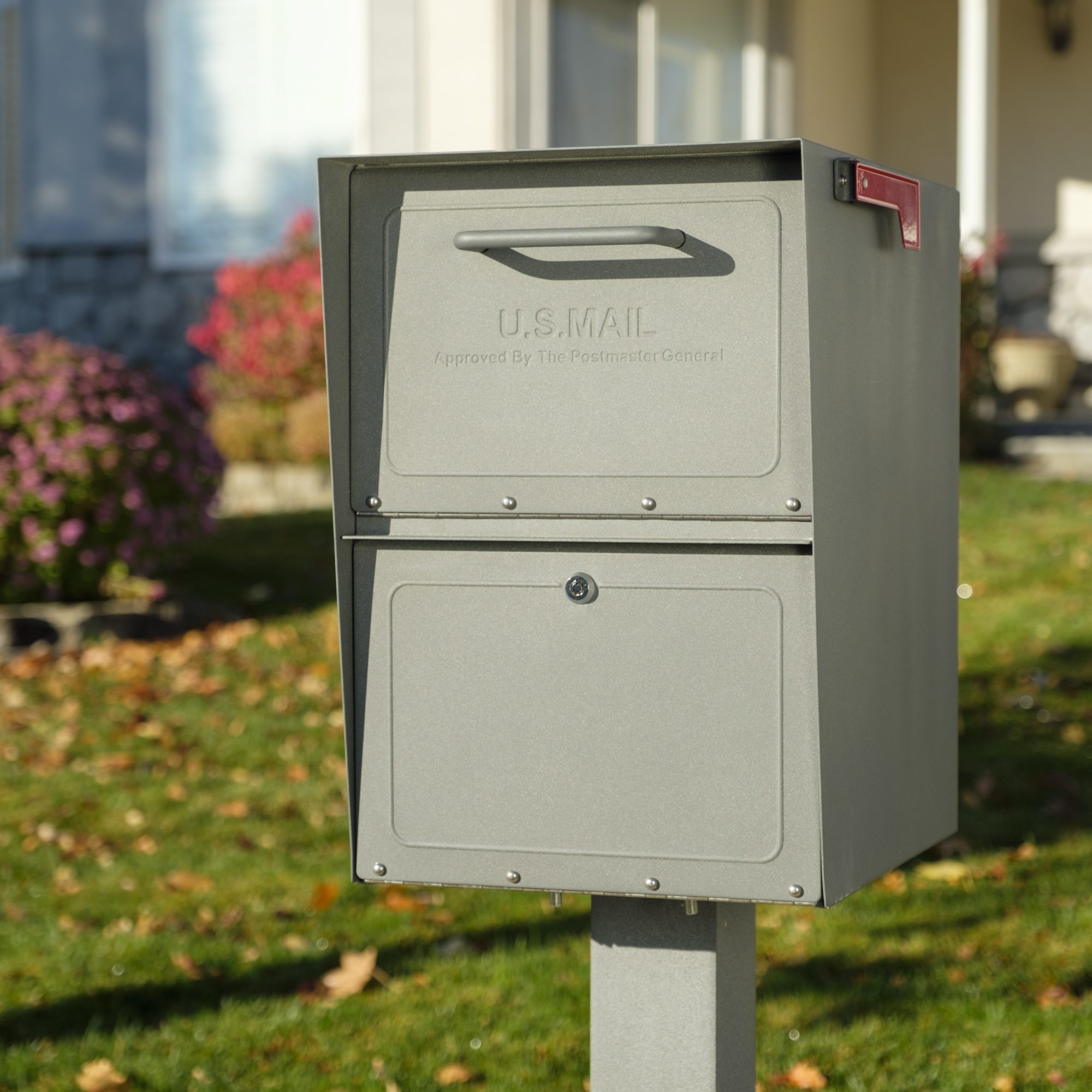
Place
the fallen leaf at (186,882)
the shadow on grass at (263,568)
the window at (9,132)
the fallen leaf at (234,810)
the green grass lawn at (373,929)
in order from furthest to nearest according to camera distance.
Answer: the window at (9,132), the shadow on grass at (263,568), the fallen leaf at (234,810), the fallen leaf at (186,882), the green grass lawn at (373,929)

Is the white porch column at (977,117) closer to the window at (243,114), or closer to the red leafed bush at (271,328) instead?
the window at (243,114)

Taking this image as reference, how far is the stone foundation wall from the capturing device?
11.7 metres

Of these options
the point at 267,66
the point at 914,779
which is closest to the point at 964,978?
the point at 914,779

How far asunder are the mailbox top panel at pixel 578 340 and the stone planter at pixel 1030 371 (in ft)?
31.2

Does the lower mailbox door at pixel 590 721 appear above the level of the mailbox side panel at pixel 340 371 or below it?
below

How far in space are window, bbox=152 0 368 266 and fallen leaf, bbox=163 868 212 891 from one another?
7.31m

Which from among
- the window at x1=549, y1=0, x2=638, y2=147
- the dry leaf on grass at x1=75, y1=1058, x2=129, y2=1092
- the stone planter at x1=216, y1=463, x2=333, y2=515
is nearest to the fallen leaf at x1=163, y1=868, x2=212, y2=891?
the dry leaf on grass at x1=75, y1=1058, x2=129, y2=1092

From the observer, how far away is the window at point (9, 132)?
12883 millimetres

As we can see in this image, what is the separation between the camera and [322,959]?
3711 millimetres

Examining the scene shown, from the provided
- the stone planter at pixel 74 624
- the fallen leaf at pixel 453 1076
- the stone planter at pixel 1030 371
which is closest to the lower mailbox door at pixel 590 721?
the fallen leaf at pixel 453 1076

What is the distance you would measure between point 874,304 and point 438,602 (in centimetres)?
69

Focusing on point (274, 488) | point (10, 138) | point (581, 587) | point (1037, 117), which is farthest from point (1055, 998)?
point (10, 138)

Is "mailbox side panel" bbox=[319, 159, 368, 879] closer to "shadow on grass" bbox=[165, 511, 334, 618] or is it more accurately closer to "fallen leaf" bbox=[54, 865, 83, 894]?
"fallen leaf" bbox=[54, 865, 83, 894]

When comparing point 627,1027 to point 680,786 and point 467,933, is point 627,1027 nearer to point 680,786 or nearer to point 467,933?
point 680,786
